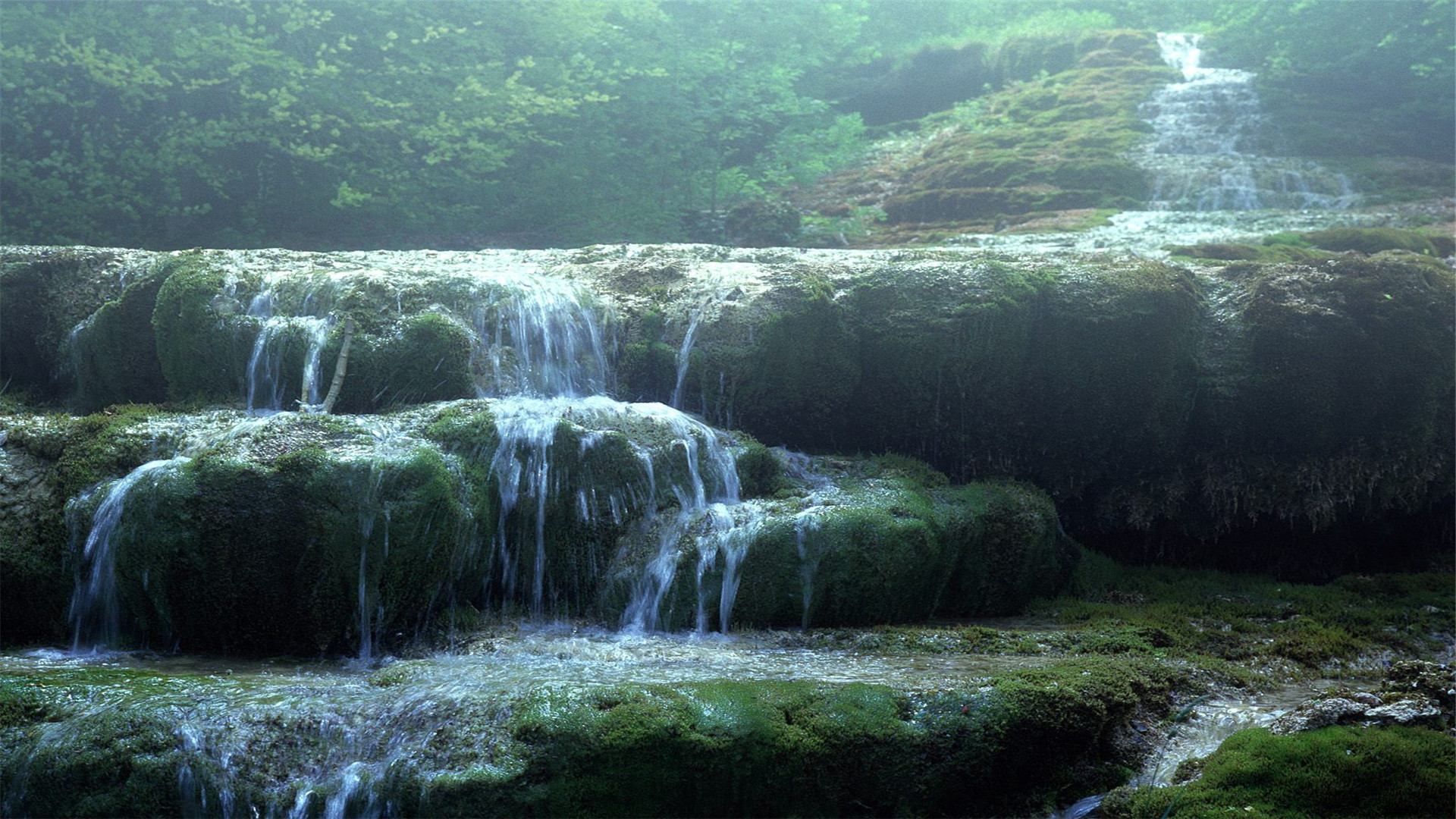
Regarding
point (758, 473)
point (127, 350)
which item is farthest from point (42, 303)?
point (758, 473)

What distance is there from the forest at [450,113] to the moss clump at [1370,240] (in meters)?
6.37

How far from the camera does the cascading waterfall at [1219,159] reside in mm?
15484

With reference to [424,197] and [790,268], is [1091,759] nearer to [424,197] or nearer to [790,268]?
Result: [790,268]

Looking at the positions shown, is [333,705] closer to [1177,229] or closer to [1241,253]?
[1241,253]

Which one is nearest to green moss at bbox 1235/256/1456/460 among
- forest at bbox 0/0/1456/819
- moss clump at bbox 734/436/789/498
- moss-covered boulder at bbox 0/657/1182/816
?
forest at bbox 0/0/1456/819

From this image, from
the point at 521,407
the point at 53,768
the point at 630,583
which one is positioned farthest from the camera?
the point at 521,407

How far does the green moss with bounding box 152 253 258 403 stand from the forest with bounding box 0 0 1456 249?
7.80 metres

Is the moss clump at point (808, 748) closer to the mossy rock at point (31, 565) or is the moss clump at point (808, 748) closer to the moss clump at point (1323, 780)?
the moss clump at point (1323, 780)

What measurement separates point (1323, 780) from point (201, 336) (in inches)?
315

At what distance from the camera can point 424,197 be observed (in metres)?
17.2

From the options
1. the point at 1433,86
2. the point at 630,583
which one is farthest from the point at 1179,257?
the point at 1433,86

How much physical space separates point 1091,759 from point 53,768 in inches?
179

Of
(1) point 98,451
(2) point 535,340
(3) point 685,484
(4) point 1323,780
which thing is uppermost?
(2) point 535,340

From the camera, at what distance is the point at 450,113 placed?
56.5ft
